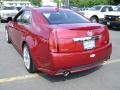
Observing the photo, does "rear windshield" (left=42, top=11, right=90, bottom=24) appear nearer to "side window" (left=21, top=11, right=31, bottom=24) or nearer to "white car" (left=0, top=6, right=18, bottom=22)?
"side window" (left=21, top=11, right=31, bottom=24)

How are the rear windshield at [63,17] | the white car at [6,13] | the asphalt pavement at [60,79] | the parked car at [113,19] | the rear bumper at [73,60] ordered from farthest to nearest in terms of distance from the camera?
the white car at [6,13], the parked car at [113,19], the rear windshield at [63,17], the asphalt pavement at [60,79], the rear bumper at [73,60]

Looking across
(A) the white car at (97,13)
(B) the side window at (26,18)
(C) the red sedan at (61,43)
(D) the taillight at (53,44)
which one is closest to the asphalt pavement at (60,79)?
(C) the red sedan at (61,43)

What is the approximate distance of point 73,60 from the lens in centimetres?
525

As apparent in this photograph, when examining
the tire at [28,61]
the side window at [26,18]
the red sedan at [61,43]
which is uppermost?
the side window at [26,18]

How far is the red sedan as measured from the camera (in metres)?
5.15

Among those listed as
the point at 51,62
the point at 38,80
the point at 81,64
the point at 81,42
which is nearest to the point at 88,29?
the point at 81,42

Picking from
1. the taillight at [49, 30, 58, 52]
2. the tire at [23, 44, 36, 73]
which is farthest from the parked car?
the taillight at [49, 30, 58, 52]

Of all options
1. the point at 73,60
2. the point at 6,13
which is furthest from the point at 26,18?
the point at 6,13

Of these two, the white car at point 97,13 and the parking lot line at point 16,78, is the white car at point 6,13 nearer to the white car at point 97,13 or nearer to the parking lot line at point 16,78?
the white car at point 97,13

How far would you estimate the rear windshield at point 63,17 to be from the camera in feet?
19.9

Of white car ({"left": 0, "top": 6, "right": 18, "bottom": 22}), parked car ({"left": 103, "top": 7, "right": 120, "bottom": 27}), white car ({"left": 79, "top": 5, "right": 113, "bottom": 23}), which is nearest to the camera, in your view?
parked car ({"left": 103, "top": 7, "right": 120, "bottom": 27})

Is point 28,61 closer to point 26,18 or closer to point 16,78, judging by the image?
point 16,78

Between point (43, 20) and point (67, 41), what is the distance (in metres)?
0.99

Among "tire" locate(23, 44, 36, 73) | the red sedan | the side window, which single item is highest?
the side window
